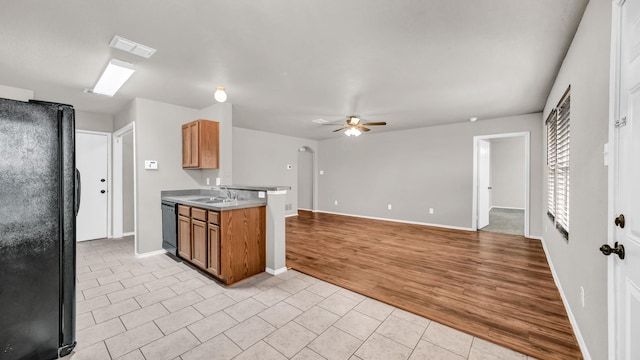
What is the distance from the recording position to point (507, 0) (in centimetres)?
172

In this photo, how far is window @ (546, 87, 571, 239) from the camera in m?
2.51

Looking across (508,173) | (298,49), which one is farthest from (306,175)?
(508,173)

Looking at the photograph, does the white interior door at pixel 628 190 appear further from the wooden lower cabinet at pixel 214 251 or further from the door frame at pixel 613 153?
the wooden lower cabinet at pixel 214 251

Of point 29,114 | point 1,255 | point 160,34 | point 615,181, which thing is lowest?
point 1,255

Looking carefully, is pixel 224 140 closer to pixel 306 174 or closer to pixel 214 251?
pixel 214 251

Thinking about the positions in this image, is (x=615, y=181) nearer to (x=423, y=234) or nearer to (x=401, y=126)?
(x=423, y=234)

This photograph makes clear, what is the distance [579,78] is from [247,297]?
3.45 meters

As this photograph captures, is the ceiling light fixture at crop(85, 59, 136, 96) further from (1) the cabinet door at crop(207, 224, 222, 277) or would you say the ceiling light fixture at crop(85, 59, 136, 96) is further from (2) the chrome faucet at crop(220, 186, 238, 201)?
(1) the cabinet door at crop(207, 224, 222, 277)

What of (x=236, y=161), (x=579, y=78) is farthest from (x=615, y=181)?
(x=236, y=161)

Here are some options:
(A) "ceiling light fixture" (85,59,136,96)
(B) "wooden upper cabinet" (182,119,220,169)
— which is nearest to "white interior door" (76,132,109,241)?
(A) "ceiling light fixture" (85,59,136,96)

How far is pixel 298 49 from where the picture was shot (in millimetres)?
2389

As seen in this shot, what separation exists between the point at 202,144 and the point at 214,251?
5.45 ft

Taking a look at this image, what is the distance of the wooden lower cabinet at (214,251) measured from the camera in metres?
2.90

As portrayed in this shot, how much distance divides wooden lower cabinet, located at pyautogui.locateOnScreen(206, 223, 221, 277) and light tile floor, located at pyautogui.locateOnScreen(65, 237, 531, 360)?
0.16m
